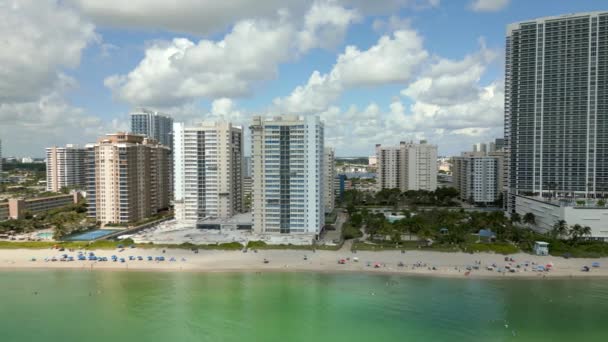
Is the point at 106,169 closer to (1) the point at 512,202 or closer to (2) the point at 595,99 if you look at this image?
(1) the point at 512,202

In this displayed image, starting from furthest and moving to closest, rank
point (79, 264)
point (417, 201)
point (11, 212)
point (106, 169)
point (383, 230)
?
point (417, 201), point (11, 212), point (106, 169), point (383, 230), point (79, 264)

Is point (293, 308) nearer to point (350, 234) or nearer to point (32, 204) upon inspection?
point (350, 234)

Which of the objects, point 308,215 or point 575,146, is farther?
point 575,146

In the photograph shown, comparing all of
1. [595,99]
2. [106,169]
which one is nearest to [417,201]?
[595,99]

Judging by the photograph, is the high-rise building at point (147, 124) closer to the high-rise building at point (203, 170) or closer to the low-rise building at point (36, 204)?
the low-rise building at point (36, 204)

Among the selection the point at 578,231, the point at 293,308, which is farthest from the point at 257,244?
the point at 578,231

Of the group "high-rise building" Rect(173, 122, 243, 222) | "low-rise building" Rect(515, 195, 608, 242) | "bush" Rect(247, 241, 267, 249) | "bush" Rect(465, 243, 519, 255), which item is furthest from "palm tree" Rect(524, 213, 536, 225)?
"high-rise building" Rect(173, 122, 243, 222)

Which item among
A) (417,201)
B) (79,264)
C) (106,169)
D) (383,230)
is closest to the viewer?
(79,264)
